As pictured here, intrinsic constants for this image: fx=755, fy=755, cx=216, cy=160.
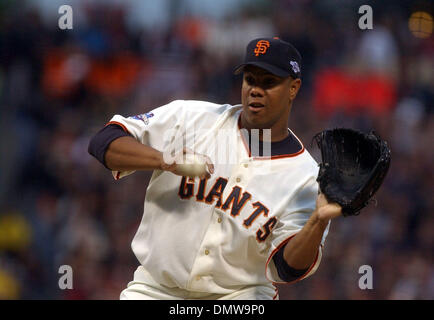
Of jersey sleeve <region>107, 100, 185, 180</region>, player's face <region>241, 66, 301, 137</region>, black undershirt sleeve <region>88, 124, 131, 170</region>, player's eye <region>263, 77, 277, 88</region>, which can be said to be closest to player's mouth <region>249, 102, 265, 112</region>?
player's face <region>241, 66, 301, 137</region>

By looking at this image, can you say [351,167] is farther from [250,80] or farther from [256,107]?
[250,80]

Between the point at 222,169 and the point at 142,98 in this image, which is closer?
the point at 222,169

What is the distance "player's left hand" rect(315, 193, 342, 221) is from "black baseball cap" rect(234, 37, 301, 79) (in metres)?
0.63

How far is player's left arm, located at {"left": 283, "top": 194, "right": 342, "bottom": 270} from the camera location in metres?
3.11

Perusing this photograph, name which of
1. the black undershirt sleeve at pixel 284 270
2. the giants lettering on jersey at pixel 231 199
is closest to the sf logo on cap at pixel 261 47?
the giants lettering on jersey at pixel 231 199

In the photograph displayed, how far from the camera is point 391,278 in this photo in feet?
20.2

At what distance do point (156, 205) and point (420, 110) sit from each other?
14.0 ft

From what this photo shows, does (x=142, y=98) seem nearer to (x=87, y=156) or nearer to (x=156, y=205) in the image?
(x=87, y=156)

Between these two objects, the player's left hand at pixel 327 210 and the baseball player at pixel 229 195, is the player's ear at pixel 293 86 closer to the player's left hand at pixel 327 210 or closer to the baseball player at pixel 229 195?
the baseball player at pixel 229 195

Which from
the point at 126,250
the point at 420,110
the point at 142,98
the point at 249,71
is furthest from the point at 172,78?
the point at 249,71

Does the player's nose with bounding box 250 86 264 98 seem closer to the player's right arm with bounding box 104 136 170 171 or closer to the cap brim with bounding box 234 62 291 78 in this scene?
the cap brim with bounding box 234 62 291 78

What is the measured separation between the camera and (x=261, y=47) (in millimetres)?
3451

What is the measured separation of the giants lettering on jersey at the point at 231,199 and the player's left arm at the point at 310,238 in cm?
14

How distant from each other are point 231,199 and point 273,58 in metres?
0.66
